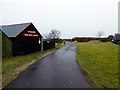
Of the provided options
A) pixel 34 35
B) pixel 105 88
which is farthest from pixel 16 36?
pixel 105 88

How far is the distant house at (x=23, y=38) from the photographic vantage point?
1059 centimetres

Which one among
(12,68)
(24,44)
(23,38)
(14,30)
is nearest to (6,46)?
(24,44)

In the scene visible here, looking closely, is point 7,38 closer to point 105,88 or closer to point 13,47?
point 13,47

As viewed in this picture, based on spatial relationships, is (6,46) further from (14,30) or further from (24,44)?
(14,30)

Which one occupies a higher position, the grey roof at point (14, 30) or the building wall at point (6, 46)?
→ the grey roof at point (14, 30)

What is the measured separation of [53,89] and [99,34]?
227 feet

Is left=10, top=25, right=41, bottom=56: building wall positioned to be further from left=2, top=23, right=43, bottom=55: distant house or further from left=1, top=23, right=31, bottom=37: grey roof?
left=1, top=23, right=31, bottom=37: grey roof

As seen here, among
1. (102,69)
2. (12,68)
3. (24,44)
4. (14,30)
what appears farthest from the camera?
(14,30)

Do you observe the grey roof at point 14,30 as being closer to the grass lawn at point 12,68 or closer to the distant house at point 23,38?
the distant house at point 23,38

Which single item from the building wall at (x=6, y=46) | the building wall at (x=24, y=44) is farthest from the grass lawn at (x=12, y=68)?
the building wall at (x=24, y=44)

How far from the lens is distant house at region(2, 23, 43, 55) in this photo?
10594 millimetres

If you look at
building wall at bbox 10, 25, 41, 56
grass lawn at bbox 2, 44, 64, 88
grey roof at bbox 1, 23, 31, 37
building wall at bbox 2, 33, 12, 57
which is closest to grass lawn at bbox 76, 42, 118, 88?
grass lawn at bbox 2, 44, 64, 88

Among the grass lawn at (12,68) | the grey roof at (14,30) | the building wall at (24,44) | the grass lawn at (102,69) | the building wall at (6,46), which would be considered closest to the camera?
the grass lawn at (102,69)

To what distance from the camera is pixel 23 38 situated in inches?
456
